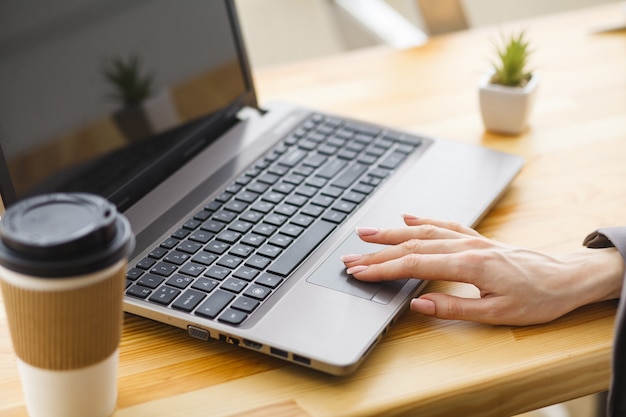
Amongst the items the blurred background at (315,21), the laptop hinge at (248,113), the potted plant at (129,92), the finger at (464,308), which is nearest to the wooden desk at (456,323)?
the finger at (464,308)

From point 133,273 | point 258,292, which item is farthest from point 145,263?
point 258,292

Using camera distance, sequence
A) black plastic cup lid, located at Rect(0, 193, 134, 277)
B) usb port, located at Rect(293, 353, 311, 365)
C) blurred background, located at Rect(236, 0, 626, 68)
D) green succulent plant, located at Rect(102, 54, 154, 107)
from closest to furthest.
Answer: black plastic cup lid, located at Rect(0, 193, 134, 277)
usb port, located at Rect(293, 353, 311, 365)
green succulent plant, located at Rect(102, 54, 154, 107)
blurred background, located at Rect(236, 0, 626, 68)

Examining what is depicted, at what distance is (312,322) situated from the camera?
0.70m

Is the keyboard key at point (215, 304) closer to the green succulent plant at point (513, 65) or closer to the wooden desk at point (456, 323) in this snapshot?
the wooden desk at point (456, 323)

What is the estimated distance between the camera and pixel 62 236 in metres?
0.53

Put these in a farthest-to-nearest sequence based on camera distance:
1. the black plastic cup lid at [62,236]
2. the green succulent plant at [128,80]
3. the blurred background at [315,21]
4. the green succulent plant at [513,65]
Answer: the blurred background at [315,21] < the green succulent plant at [513,65] < the green succulent plant at [128,80] < the black plastic cup lid at [62,236]

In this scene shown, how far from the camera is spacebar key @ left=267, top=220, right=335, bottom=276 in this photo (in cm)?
77

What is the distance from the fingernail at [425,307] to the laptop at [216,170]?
0.04ft

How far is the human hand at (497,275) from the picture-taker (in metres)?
0.73

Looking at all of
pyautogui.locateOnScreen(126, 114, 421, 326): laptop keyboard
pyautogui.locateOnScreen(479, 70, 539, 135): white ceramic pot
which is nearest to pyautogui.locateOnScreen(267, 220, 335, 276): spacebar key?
pyautogui.locateOnScreen(126, 114, 421, 326): laptop keyboard

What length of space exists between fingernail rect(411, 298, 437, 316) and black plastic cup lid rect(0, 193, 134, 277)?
11.6 inches

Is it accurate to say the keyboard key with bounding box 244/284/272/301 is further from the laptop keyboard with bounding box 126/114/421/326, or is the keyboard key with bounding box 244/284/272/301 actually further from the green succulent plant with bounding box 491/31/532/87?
the green succulent plant with bounding box 491/31/532/87

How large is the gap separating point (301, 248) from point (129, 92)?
0.93 ft

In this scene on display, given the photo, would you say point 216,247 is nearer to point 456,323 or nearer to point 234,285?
point 234,285
